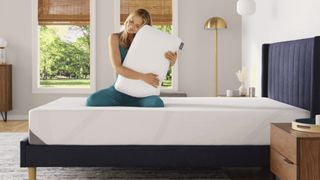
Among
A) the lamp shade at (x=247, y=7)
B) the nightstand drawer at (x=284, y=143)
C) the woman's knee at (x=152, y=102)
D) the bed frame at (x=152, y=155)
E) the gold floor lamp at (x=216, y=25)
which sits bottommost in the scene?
the bed frame at (x=152, y=155)

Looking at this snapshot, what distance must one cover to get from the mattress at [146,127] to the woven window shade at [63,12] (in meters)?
3.99

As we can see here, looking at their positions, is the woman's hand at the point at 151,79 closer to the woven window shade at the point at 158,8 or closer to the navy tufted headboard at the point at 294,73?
the navy tufted headboard at the point at 294,73

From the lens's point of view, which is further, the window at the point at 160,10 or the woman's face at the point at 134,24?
the window at the point at 160,10

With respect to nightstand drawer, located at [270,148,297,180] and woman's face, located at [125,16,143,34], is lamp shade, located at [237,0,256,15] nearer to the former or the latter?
woman's face, located at [125,16,143,34]

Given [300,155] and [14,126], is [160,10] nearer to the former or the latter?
[14,126]

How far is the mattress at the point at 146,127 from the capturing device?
330 centimetres

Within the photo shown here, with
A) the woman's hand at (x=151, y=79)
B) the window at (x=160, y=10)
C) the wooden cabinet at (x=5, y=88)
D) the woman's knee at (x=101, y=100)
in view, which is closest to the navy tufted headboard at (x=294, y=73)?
the woman's hand at (x=151, y=79)

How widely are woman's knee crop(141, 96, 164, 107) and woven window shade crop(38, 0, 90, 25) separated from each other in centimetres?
372

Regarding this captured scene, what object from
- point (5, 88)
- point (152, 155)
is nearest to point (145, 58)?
point (152, 155)

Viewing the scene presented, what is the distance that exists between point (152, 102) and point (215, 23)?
333cm

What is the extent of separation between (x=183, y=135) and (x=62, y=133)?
31.6 inches

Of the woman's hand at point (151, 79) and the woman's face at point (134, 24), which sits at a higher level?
the woman's face at point (134, 24)

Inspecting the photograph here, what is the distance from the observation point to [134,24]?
3.96 metres

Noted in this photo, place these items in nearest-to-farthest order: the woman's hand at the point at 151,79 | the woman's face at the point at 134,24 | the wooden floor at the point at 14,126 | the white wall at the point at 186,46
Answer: the woman's hand at the point at 151,79, the woman's face at the point at 134,24, the wooden floor at the point at 14,126, the white wall at the point at 186,46
